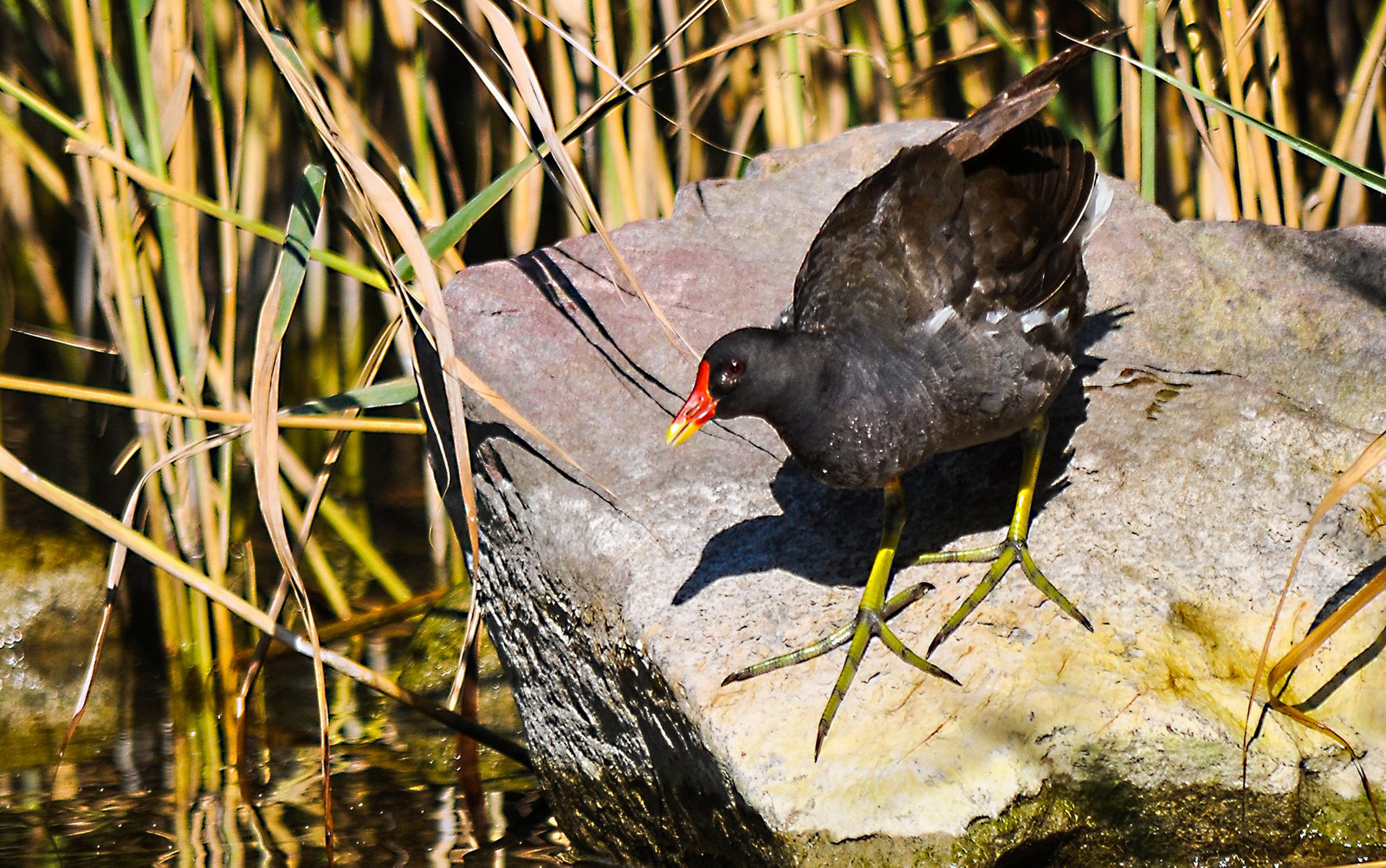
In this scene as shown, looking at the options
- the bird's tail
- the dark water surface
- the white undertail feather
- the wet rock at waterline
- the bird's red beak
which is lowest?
the dark water surface

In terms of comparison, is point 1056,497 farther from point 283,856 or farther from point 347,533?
point 347,533

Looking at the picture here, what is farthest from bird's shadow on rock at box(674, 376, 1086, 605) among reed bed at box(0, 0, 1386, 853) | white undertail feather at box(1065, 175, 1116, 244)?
A: reed bed at box(0, 0, 1386, 853)

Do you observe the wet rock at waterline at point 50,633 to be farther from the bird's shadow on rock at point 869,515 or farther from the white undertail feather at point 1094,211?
the white undertail feather at point 1094,211

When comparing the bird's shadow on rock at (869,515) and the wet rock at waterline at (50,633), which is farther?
the wet rock at waterline at (50,633)

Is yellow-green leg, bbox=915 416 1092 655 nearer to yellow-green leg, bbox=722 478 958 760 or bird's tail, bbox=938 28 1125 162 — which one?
yellow-green leg, bbox=722 478 958 760

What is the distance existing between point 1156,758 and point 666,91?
7.14ft

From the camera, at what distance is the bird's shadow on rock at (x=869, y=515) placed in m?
2.28

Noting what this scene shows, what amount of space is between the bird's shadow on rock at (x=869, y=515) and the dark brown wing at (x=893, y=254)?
1.08 feet

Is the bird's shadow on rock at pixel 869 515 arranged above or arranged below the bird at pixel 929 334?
below

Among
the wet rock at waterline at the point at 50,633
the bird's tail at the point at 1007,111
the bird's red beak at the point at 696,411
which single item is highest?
the bird's tail at the point at 1007,111

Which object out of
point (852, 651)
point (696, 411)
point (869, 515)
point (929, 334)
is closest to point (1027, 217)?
point (929, 334)

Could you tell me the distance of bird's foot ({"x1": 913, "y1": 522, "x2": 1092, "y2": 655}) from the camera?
211 centimetres

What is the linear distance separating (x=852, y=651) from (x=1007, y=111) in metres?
1.02

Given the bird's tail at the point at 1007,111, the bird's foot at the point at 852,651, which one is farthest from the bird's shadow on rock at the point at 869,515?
the bird's tail at the point at 1007,111
